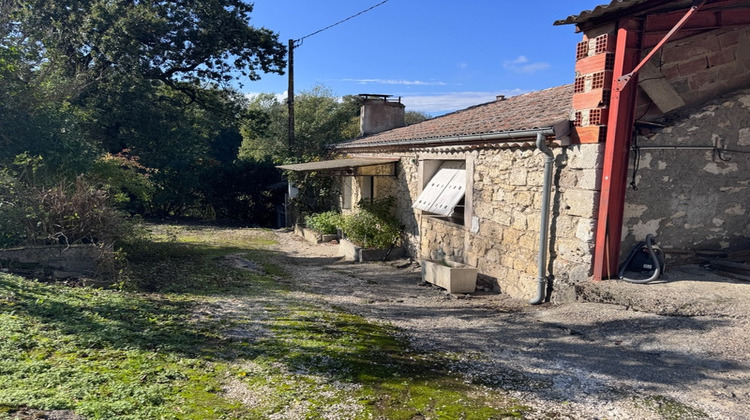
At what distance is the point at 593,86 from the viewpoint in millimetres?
5777

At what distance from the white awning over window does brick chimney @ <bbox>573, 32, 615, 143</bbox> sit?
10.6 ft

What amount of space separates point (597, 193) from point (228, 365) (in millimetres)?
4819

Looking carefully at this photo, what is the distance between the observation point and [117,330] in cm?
448

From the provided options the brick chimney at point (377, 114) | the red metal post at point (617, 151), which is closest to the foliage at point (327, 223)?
the brick chimney at point (377, 114)

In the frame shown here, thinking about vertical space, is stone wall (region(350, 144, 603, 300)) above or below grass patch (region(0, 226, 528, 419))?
above

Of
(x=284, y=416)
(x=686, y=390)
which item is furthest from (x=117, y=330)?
(x=686, y=390)

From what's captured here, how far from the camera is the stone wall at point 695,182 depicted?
19.1ft

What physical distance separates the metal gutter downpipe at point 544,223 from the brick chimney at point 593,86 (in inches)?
18.9

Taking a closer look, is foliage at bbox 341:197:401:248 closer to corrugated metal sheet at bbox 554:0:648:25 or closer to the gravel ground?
the gravel ground

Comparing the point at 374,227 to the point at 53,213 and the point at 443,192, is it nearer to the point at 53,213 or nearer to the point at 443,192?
the point at 443,192

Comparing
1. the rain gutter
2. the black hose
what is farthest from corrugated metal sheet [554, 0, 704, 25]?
the black hose

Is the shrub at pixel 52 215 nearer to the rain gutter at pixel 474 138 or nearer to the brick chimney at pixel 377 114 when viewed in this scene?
the rain gutter at pixel 474 138

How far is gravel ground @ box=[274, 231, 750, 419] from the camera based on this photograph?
3.42 metres

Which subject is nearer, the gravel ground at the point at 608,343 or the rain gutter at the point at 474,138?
the gravel ground at the point at 608,343
